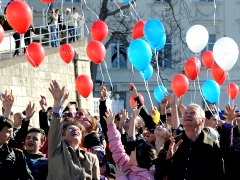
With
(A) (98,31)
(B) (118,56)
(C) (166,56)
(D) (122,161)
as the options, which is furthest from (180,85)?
(B) (118,56)

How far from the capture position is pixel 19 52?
21156mm

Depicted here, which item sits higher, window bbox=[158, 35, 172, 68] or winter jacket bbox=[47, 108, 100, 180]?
window bbox=[158, 35, 172, 68]

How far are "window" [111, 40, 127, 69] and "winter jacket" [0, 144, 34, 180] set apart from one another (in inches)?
1152

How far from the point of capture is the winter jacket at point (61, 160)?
25.9 feet

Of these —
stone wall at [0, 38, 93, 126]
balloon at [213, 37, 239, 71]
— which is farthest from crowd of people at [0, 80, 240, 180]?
stone wall at [0, 38, 93, 126]

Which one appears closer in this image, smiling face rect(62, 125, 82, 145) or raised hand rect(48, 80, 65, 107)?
raised hand rect(48, 80, 65, 107)

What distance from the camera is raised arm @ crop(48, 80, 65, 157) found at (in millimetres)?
7895

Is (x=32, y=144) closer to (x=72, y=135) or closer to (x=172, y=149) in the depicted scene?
(x=72, y=135)

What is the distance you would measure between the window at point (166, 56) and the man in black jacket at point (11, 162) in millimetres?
26988

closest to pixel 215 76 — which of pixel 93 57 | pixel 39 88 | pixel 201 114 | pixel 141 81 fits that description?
pixel 93 57

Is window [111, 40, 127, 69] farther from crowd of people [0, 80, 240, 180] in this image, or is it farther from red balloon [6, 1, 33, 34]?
crowd of people [0, 80, 240, 180]

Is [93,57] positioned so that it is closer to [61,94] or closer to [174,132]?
[174,132]

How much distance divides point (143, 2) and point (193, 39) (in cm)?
2101

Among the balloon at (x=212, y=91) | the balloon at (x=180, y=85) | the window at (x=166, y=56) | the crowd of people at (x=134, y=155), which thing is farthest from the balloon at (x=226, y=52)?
the window at (x=166, y=56)
